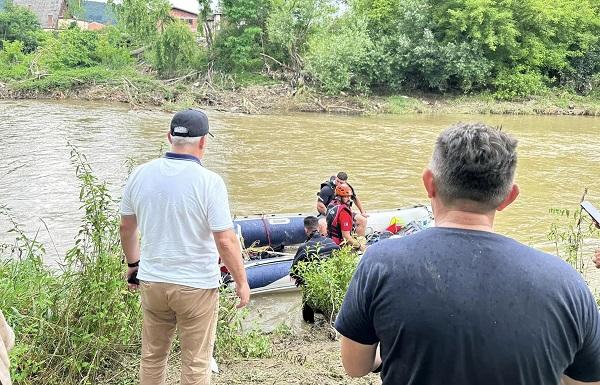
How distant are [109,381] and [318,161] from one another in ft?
42.2

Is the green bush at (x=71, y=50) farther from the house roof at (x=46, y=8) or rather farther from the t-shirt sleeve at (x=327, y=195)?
the t-shirt sleeve at (x=327, y=195)

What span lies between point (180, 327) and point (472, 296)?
1878mm

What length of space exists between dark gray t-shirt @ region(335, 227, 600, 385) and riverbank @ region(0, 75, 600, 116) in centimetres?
2512

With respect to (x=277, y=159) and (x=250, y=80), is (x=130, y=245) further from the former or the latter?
(x=250, y=80)

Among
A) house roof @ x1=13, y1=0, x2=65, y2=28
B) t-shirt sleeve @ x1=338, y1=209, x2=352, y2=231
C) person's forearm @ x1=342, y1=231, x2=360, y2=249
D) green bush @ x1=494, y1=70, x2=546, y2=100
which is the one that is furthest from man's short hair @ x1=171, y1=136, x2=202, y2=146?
house roof @ x1=13, y1=0, x2=65, y2=28

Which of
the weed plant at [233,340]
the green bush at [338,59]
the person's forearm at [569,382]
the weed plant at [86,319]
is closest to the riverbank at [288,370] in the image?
the weed plant at [233,340]

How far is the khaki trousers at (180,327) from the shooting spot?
2861 millimetres

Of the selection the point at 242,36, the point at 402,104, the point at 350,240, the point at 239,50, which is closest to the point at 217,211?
the point at 350,240

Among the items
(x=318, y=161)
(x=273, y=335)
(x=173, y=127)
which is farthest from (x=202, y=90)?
(x=173, y=127)

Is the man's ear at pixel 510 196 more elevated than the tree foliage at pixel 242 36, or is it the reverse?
the tree foliage at pixel 242 36

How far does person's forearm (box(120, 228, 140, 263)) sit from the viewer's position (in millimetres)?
3088

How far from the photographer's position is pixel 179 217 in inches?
110

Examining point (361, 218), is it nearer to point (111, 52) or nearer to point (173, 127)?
point (173, 127)

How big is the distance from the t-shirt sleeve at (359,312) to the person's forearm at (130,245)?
1.79 m
